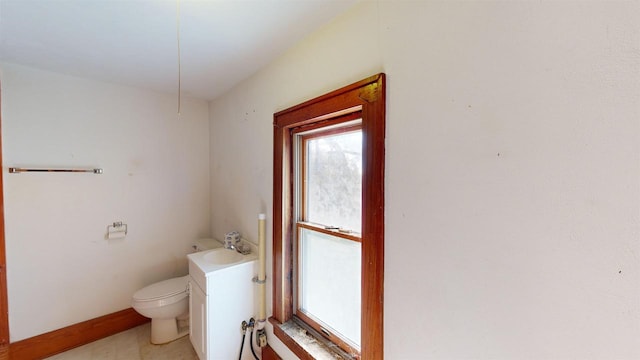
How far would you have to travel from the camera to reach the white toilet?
1869 millimetres

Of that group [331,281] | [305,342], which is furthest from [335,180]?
[305,342]

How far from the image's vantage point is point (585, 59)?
586 millimetres

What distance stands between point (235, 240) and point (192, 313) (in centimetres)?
61

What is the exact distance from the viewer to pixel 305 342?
4.55 feet

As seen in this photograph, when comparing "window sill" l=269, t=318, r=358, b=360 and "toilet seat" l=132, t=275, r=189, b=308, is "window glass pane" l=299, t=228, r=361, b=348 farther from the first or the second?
"toilet seat" l=132, t=275, r=189, b=308

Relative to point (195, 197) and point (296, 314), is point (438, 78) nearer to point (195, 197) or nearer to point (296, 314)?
point (296, 314)

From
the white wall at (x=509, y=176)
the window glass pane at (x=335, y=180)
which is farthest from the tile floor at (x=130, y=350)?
the white wall at (x=509, y=176)

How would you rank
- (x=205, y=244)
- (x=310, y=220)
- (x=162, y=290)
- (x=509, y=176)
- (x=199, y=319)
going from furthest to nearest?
(x=205, y=244), (x=162, y=290), (x=199, y=319), (x=310, y=220), (x=509, y=176)

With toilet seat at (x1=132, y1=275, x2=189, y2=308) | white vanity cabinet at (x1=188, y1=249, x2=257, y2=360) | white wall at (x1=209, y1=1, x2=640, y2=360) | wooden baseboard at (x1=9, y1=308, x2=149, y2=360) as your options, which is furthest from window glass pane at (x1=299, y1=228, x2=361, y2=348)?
wooden baseboard at (x1=9, y1=308, x2=149, y2=360)

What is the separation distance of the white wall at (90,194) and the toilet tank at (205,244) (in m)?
0.15

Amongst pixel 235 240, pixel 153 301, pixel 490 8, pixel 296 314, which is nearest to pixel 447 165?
pixel 490 8

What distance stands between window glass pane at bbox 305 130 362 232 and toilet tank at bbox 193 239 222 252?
1256 mm

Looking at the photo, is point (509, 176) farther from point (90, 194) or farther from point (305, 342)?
point (90, 194)

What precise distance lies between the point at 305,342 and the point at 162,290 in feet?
4.63
